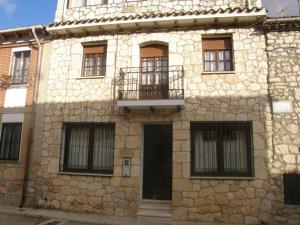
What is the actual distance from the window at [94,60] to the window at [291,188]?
21.9 ft

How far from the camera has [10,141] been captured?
10.1m

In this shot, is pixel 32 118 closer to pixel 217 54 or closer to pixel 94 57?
pixel 94 57

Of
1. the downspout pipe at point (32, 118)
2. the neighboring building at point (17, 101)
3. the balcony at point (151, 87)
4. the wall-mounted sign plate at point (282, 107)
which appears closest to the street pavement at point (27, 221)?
the downspout pipe at point (32, 118)

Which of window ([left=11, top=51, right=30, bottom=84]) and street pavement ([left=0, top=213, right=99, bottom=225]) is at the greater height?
window ([left=11, top=51, right=30, bottom=84])

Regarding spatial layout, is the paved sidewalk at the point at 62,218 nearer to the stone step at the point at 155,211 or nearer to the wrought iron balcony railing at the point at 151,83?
the stone step at the point at 155,211

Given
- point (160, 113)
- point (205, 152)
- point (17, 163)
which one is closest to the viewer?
point (205, 152)

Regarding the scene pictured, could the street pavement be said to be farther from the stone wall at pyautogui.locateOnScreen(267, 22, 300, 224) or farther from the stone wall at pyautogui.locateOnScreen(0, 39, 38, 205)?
the stone wall at pyautogui.locateOnScreen(267, 22, 300, 224)

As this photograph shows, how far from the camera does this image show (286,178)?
8000 mm

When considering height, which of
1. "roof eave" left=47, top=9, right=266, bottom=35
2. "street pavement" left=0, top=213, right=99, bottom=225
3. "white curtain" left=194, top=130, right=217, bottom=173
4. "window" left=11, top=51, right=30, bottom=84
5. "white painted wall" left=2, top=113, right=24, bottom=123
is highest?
"roof eave" left=47, top=9, right=266, bottom=35

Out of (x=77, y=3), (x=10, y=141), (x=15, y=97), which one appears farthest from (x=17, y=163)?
(x=77, y=3)

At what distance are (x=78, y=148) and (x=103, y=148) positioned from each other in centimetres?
91

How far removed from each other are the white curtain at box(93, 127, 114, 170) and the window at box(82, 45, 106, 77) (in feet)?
6.56

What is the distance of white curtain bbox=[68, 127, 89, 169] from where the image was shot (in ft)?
30.9

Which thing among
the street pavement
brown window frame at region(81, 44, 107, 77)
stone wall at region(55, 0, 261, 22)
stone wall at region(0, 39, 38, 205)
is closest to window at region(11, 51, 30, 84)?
stone wall at region(0, 39, 38, 205)
